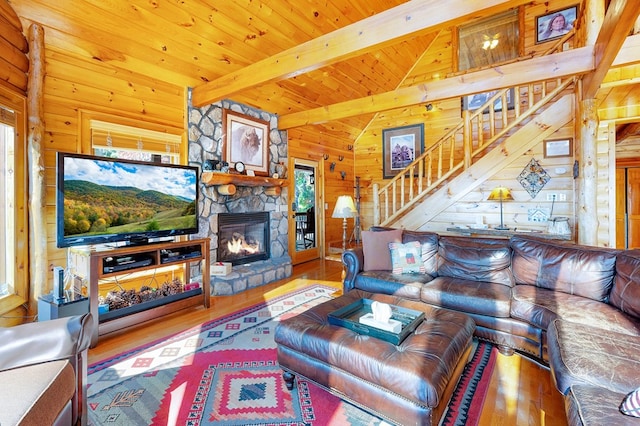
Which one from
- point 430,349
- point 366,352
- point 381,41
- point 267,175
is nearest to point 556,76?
point 381,41

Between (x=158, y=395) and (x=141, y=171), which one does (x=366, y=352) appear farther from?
(x=141, y=171)

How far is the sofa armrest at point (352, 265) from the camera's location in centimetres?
338

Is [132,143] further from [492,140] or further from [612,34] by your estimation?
[492,140]

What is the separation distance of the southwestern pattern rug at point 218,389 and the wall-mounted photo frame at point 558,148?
126 inches

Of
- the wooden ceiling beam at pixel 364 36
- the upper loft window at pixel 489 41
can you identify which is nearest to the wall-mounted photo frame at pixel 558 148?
the upper loft window at pixel 489 41

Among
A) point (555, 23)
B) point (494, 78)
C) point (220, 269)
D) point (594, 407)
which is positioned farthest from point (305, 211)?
point (555, 23)

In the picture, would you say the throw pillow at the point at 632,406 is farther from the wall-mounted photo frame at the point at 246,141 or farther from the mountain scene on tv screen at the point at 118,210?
the wall-mounted photo frame at the point at 246,141

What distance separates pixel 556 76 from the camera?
3.07m

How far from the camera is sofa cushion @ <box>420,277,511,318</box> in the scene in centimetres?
243

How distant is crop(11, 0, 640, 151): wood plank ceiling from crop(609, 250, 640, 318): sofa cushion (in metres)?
2.00

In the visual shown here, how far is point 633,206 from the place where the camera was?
6.42m

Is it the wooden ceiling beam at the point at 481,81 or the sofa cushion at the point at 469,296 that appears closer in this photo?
the sofa cushion at the point at 469,296

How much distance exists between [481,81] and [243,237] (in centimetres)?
380

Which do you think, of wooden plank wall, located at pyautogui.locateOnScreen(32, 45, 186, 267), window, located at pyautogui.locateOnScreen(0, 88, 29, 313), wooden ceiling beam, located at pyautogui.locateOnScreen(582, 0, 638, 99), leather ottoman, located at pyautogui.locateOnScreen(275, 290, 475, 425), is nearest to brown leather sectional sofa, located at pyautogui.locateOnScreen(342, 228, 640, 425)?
leather ottoman, located at pyautogui.locateOnScreen(275, 290, 475, 425)
